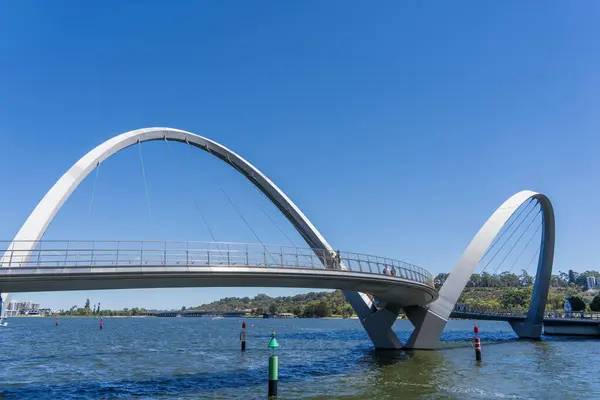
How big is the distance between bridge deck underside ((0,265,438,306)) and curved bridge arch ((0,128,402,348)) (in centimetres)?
156

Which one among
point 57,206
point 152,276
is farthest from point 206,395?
point 57,206

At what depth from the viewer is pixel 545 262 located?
154 feet

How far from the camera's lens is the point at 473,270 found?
Result: 116ft

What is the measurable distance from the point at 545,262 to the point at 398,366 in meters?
29.9

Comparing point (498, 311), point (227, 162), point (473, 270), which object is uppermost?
point (227, 162)

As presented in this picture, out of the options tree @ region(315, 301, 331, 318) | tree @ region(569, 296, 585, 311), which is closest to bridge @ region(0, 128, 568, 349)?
tree @ region(569, 296, 585, 311)

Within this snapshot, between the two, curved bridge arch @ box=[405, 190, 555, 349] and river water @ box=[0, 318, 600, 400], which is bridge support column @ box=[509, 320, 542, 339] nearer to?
curved bridge arch @ box=[405, 190, 555, 349]

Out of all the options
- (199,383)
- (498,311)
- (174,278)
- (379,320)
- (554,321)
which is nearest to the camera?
(174,278)

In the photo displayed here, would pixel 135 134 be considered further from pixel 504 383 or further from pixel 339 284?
pixel 504 383

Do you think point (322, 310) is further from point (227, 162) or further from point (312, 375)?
point (312, 375)

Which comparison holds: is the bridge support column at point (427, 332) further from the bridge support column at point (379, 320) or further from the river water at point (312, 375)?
the bridge support column at point (379, 320)

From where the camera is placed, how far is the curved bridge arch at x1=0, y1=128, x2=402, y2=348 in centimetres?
2086

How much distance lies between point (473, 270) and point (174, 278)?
25.6m

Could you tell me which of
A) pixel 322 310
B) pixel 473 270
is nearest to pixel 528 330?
pixel 473 270
